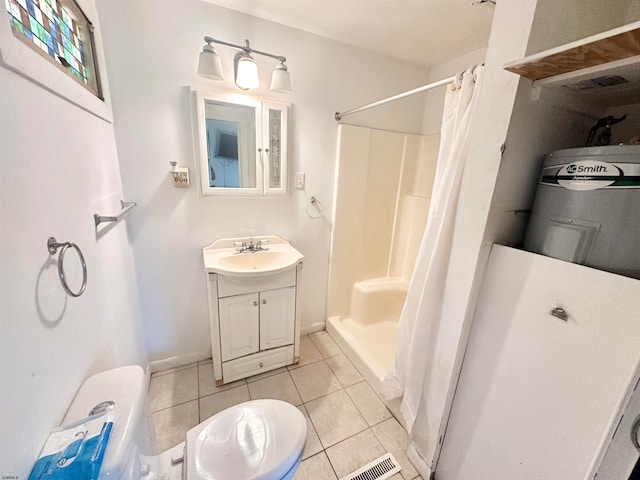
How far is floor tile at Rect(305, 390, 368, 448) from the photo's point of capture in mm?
1355

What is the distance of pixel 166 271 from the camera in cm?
158

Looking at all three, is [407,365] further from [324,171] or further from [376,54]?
[376,54]

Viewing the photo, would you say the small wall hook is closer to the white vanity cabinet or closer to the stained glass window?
the white vanity cabinet

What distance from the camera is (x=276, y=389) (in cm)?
161

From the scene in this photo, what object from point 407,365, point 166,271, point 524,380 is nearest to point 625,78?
point 524,380

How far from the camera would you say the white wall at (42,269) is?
1.68 ft

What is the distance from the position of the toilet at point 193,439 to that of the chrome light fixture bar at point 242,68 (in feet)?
4.48

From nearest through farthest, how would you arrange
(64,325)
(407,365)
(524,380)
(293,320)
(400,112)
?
(64,325), (524,380), (407,365), (293,320), (400,112)

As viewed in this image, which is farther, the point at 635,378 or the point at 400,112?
the point at 400,112

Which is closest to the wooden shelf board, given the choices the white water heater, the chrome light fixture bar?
the white water heater

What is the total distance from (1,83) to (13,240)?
0.34 meters

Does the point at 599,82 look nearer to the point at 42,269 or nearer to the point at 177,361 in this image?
the point at 42,269

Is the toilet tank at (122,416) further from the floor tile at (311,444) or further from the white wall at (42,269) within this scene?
the floor tile at (311,444)

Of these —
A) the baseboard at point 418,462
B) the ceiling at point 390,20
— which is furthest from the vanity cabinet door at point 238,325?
the ceiling at point 390,20
